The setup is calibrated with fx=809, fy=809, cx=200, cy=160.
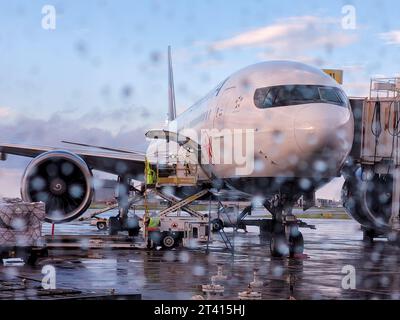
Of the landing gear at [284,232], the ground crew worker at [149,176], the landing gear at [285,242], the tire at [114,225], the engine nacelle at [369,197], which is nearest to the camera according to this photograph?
the landing gear at [284,232]

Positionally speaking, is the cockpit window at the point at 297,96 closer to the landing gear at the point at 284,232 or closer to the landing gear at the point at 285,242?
the landing gear at the point at 284,232

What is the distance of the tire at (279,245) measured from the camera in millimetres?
18203

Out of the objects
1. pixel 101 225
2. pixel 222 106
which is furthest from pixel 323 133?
pixel 101 225

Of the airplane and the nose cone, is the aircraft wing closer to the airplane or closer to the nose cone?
the airplane

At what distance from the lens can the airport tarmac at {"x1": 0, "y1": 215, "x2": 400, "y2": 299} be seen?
39.9ft

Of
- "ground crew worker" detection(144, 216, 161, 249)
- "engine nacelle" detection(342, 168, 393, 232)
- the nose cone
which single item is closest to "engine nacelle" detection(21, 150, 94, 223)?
"ground crew worker" detection(144, 216, 161, 249)

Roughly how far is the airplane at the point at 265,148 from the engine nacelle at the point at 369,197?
119 inches

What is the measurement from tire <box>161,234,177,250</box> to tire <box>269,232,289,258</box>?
3607 millimetres

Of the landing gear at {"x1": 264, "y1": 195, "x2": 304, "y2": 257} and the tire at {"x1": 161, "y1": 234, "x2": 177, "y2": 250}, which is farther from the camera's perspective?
the tire at {"x1": 161, "y1": 234, "x2": 177, "y2": 250}

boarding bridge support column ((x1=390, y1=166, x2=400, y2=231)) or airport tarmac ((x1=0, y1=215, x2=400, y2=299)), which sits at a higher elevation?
boarding bridge support column ((x1=390, y1=166, x2=400, y2=231))

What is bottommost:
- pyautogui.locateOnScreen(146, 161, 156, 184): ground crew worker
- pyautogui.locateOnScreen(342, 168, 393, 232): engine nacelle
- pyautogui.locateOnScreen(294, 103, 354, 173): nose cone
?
pyautogui.locateOnScreen(342, 168, 393, 232): engine nacelle

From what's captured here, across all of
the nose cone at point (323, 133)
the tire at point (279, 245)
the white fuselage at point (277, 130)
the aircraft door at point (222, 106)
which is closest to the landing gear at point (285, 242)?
the tire at point (279, 245)
